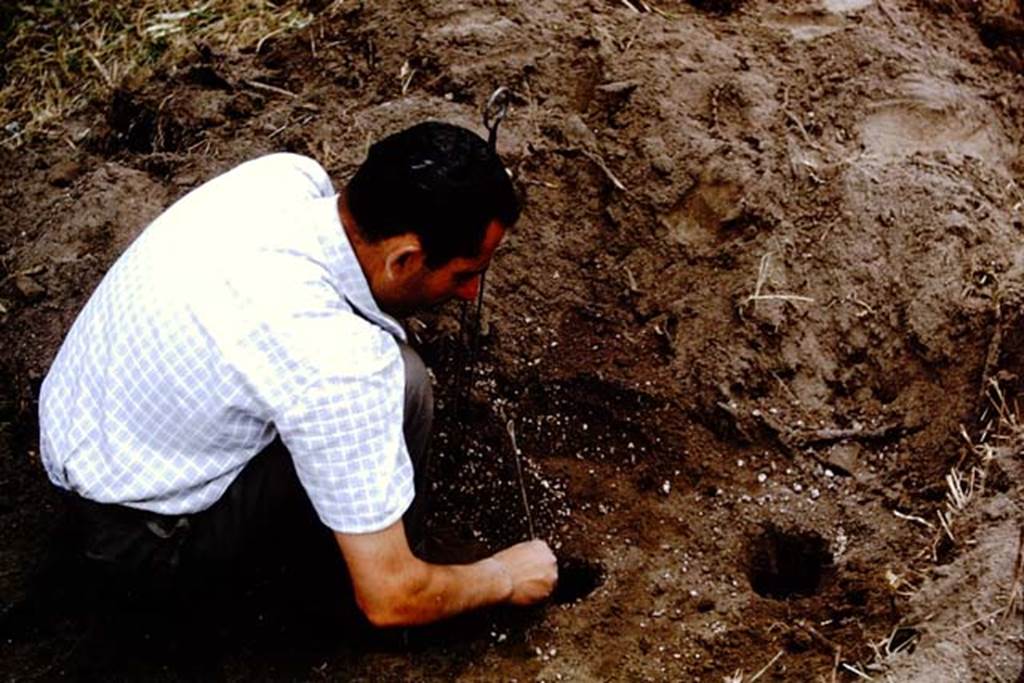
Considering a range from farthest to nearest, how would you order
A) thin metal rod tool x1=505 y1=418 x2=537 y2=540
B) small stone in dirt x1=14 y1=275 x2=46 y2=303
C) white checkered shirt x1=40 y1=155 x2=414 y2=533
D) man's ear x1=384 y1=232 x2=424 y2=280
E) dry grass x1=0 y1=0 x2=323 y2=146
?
dry grass x1=0 y1=0 x2=323 y2=146, small stone in dirt x1=14 y1=275 x2=46 y2=303, thin metal rod tool x1=505 y1=418 x2=537 y2=540, man's ear x1=384 y1=232 x2=424 y2=280, white checkered shirt x1=40 y1=155 x2=414 y2=533

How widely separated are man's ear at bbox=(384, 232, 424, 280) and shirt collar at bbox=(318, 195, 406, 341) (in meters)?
0.06

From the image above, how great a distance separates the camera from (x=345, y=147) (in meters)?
3.56

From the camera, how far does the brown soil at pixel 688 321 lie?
2854 mm

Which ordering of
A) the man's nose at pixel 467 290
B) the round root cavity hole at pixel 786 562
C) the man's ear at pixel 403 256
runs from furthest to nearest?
the round root cavity hole at pixel 786 562 → the man's nose at pixel 467 290 → the man's ear at pixel 403 256

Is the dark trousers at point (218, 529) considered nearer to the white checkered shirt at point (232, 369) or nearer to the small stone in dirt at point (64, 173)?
the white checkered shirt at point (232, 369)

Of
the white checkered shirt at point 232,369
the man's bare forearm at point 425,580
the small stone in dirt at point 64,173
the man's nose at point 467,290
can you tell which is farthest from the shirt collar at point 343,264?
the small stone in dirt at point 64,173

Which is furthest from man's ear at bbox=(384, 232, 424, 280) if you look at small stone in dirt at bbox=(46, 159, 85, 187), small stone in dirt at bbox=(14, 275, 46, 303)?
small stone in dirt at bbox=(46, 159, 85, 187)

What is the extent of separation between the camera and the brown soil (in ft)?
9.36

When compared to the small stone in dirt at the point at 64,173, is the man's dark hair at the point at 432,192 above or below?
above

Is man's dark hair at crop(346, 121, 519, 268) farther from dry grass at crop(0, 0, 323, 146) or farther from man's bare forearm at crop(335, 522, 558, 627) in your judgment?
dry grass at crop(0, 0, 323, 146)

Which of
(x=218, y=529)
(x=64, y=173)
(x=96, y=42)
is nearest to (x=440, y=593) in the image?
(x=218, y=529)

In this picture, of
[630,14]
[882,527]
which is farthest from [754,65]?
[882,527]

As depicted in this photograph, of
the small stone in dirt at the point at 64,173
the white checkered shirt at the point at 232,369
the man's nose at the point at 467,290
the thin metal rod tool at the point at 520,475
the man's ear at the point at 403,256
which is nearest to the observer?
the white checkered shirt at the point at 232,369

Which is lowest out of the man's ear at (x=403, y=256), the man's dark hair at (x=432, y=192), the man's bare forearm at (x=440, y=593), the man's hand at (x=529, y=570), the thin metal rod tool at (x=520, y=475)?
the thin metal rod tool at (x=520, y=475)
